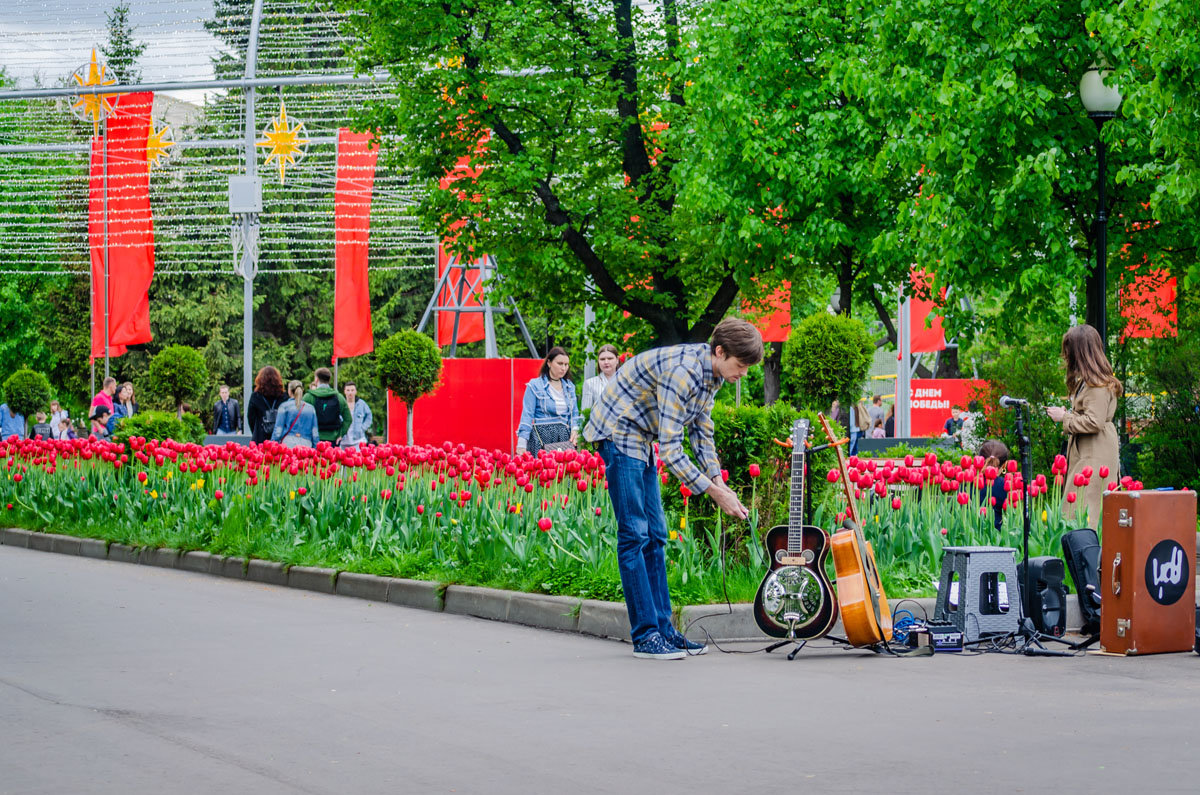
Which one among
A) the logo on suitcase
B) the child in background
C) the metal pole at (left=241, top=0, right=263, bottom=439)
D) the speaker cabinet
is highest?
the metal pole at (left=241, top=0, right=263, bottom=439)

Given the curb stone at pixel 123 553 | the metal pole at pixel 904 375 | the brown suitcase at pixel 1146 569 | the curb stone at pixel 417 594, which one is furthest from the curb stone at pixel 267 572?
the metal pole at pixel 904 375

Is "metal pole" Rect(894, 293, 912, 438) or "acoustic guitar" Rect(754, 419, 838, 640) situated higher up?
"metal pole" Rect(894, 293, 912, 438)

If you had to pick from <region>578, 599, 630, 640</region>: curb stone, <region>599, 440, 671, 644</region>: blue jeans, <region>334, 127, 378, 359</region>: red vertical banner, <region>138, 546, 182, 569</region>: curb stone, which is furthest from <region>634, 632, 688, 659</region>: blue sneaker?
<region>334, 127, 378, 359</region>: red vertical banner

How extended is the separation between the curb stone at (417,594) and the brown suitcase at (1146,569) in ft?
13.9

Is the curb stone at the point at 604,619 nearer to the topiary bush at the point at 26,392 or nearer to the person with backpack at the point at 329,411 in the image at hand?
the person with backpack at the point at 329,411

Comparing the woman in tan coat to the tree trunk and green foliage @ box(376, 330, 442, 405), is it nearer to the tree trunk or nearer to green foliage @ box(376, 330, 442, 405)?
green foliage @ box(376, 330, 442, 405)

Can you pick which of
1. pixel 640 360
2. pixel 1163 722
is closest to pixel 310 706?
pixel 640 360

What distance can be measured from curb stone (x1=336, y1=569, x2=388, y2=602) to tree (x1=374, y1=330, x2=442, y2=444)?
48.9 ft

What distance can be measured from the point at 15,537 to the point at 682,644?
991 cm

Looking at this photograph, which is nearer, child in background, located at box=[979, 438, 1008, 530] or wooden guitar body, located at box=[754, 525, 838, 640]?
wooden guitar body, located at box=[754, 525, 838, 640]

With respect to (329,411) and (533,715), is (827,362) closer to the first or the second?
(329,411)

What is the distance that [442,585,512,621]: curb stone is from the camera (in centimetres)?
975

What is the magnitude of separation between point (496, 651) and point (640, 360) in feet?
5.81

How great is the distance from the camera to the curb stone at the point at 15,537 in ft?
51.1
